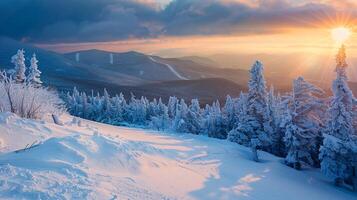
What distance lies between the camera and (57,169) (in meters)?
14.3

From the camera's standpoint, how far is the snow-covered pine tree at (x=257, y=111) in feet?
141

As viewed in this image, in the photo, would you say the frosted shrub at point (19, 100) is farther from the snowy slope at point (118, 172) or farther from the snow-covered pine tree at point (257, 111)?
the snow-covered pine tree at point (257, 111)

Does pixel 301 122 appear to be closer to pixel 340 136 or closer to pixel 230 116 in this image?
pixel 340 136

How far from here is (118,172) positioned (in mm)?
16781

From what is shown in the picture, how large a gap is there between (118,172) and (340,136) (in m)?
22.2

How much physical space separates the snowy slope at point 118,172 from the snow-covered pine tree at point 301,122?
5.36m

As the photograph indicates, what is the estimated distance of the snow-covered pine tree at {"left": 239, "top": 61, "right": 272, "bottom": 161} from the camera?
43031 mm

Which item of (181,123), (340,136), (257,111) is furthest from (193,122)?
(340,136)

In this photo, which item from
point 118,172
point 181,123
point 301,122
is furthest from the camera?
point 181,123

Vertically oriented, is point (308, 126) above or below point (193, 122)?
above

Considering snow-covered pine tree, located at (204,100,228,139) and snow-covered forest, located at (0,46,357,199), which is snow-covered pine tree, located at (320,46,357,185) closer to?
snow-covered forest, located at (0,46,357,199)

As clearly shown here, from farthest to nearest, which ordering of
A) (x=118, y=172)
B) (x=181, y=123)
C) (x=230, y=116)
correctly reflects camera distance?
(x=181, y=123) → (x=230, y=116) → (x=118, y=172)

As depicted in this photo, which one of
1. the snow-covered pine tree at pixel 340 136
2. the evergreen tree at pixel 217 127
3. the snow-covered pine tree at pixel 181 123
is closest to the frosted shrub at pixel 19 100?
the snow-covered pine tree at pixel 340 136

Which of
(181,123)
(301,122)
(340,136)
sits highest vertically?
(301,122)
